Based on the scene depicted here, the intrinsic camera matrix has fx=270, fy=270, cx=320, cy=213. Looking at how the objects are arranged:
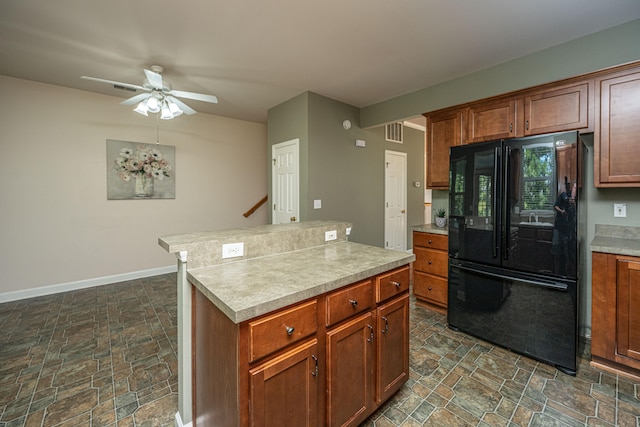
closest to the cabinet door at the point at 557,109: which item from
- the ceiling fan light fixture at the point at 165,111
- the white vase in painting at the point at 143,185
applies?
the ceiling fan light fixture at the point at 165,111

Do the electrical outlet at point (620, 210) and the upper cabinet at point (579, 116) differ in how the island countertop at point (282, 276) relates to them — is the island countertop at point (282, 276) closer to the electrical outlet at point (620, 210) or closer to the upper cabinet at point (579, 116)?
the upper cabinet at point (579, 116)

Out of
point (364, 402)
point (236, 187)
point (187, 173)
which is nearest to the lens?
point (364, 402)

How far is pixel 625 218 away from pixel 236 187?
520cm

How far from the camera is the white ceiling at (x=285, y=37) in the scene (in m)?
2.05

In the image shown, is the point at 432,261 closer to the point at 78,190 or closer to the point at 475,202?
the point at 475,202

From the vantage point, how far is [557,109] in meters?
2.48

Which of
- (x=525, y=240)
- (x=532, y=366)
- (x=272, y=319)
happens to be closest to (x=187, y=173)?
(x=272, y=319)

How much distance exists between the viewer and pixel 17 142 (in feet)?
11.1

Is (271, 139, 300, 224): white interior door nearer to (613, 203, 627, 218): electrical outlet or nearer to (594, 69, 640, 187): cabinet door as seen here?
(594, 69, 640, 187): cabinet door

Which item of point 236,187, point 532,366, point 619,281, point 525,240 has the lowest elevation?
point 532,366

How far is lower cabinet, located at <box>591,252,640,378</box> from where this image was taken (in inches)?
75.9

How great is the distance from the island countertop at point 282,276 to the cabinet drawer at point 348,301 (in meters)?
0.05

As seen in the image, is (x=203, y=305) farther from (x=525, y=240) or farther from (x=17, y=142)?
(x=17, y=142)

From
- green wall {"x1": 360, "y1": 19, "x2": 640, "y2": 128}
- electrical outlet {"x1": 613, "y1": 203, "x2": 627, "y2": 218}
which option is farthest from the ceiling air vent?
electrical outlet {"x1": 613, "y1": 203, "x2": 627, "y2": 218}
